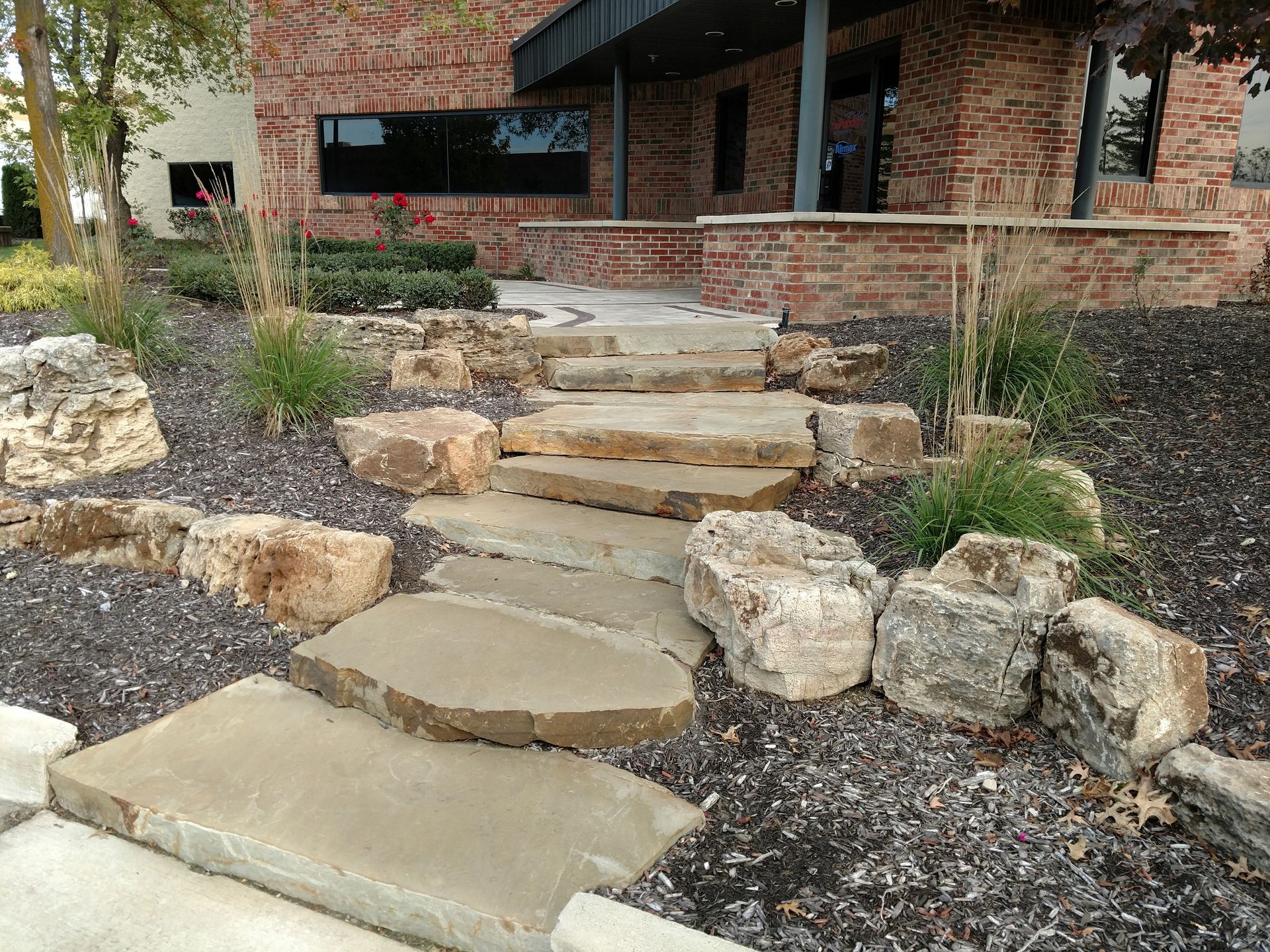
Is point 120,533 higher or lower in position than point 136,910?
higher

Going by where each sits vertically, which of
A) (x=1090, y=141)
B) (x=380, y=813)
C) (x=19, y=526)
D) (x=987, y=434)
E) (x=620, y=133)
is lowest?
(x=380, y=813)

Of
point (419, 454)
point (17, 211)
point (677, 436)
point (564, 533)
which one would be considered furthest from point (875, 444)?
point (17, 211)

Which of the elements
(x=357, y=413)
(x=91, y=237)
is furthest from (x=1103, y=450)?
(x=91, y=237)

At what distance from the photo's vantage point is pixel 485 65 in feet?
41.2

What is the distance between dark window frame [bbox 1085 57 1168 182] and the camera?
8.09 meters

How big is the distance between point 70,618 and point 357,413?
5.44ft

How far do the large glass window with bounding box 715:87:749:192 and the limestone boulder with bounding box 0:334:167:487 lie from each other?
8692 millimetres

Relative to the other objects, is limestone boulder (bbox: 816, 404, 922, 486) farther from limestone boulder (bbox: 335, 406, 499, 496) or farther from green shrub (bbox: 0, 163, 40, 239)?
green shrub (bbox: 0, 163, 40, 239)

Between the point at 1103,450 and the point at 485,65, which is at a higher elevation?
the point at 485,65

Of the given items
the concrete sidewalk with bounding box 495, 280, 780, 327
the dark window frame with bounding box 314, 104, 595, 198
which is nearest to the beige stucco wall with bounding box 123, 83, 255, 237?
the dark window frame with bounding box 314, 104, 595, 198

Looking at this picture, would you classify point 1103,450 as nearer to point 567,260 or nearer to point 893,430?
point 893,430

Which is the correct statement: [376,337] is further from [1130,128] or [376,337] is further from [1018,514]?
[1130,128]

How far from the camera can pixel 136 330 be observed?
4418 millimetres

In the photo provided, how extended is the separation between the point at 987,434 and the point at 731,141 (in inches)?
372
